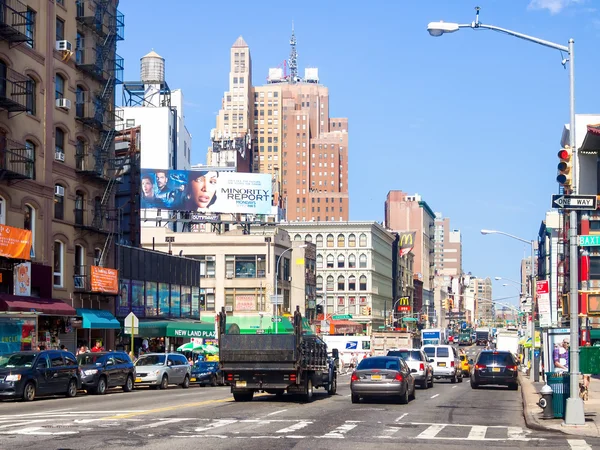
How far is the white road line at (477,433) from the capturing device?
62.7ft

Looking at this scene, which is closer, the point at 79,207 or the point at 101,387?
the point at 101,387

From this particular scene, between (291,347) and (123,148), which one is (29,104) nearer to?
(123,148)

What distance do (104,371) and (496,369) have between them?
1752 centimetres

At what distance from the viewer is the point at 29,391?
3072 centimetres

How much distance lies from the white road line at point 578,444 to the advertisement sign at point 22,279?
102ft

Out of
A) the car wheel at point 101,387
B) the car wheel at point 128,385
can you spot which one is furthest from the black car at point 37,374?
the car wheel at point 128,385

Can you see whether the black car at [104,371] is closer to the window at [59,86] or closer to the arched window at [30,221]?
the arched window at [30,221]

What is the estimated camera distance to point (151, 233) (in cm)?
9725

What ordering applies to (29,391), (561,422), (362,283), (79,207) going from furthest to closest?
(362,283), (79,207), (29,391), (561,422)

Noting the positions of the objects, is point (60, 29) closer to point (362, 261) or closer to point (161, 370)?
point (161, 370)

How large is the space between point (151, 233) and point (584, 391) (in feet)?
232

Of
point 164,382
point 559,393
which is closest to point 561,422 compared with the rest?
point 559,393

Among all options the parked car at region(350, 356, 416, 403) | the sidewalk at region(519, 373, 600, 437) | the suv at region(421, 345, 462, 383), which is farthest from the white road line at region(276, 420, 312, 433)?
the suv at region(421, 345, 462, 383)

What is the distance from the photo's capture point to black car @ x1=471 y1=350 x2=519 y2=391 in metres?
41.8
